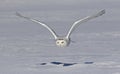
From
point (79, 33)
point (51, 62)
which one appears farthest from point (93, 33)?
point (51, 62)

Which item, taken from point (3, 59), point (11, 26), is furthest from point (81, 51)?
point (11, 26)

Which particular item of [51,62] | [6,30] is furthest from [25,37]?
[51,62]

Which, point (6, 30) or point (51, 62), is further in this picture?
point (6, 30)

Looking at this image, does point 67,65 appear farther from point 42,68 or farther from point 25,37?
point 25,37

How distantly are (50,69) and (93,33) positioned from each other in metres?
10.6

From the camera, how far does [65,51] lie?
71750 mm

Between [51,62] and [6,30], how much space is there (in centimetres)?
1137

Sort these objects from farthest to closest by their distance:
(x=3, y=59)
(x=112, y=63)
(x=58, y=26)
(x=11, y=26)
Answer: (x=11, y=26)
(x=58, y=26)
(x=3, y=59)
(x=112, y=63)

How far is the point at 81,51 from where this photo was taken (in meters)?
68.8

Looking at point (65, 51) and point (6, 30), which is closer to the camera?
point (65, 51)

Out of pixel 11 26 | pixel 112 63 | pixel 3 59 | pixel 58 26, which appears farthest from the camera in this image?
pixel 11 26

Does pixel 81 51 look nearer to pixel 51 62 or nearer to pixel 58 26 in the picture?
pixel 51 62

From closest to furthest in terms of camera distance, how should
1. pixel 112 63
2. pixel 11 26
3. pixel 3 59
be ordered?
1. pixel 112 63
2. pixel 3 59
3. pixel 11 26

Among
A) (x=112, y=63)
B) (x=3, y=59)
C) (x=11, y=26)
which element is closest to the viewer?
(x=112, y=63)
